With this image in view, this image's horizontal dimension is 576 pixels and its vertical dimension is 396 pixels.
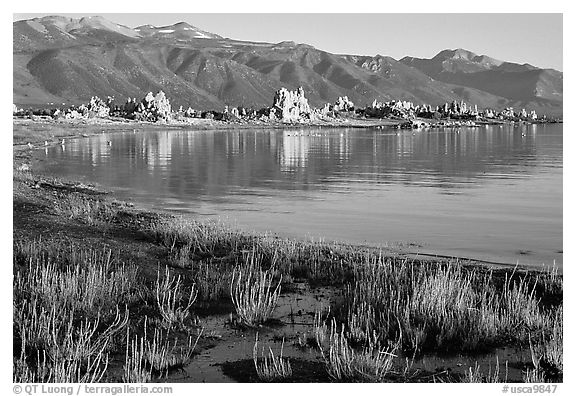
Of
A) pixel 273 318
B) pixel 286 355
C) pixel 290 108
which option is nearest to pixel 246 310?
pixel 273 318

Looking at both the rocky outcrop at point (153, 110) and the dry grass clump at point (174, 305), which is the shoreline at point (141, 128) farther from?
the rocky outcrop at point (153, 110)

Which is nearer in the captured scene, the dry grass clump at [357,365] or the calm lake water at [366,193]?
the dry grass clump at [357,365]

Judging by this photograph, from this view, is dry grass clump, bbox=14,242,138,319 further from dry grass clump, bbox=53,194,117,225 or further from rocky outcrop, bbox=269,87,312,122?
rocky outcrop, bbox=269,87,312,122

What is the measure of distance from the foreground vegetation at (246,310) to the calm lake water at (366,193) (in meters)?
4.17

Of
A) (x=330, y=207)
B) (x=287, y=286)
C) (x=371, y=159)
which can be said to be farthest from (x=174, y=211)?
(x=371, y=159)

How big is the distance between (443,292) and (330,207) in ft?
47.7

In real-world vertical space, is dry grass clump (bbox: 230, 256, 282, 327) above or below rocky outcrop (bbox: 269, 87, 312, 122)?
below

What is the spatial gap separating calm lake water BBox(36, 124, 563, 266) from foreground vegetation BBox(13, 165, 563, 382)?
4169 mm

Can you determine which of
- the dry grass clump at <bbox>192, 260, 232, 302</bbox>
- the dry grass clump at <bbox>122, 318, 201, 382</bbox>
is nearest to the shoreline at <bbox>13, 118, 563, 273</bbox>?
the dry grass clump at <bbox>192, 260, 232, 302</bbox>

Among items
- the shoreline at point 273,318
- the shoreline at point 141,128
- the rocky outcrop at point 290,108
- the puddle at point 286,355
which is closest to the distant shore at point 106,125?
the shoreline at point 141,128

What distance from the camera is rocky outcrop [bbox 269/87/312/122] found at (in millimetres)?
165000

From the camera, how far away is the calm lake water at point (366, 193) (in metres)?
19.5

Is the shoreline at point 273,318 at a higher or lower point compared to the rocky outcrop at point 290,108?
lower

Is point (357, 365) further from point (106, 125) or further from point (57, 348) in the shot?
point (106, 125)
